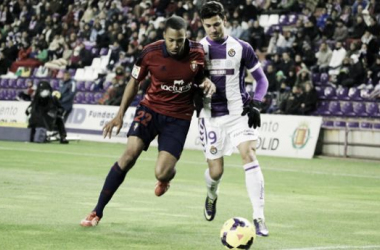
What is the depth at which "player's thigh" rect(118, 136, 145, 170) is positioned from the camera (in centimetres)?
885

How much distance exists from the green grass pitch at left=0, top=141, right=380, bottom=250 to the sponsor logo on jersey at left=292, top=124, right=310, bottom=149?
3080mm

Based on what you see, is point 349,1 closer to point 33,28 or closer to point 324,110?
point 324,110

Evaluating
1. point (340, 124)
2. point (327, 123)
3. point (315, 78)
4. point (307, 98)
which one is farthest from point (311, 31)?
point (340, 124)

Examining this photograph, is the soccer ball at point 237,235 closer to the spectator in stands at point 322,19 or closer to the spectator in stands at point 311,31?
the spectator in stands at point 311,31

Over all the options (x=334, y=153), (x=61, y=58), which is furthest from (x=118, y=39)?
(x=334, y=153)

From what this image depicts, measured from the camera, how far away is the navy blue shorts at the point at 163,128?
29.7 ft

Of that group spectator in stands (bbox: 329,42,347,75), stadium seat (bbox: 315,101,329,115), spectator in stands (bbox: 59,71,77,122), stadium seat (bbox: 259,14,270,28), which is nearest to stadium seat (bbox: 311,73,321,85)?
spectator in stands (bbox: 329,42,347,75)

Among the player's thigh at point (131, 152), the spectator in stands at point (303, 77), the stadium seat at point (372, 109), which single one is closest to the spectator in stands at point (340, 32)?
the spectator in stands at point (303, 77)

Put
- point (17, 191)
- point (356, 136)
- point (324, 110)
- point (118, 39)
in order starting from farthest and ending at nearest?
point (118, 39)
point (324, 110)
point (356, 136)
point (17, 191)

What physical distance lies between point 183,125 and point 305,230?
171 centimetres

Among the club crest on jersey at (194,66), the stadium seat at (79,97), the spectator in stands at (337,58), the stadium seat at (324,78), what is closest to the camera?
the club crest on jersey at (194,66)

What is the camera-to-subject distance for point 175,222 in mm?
9641

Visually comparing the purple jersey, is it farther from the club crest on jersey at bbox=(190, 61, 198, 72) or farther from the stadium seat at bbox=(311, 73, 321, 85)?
the stadium seat at bbox=(311, 73, 321, 85)

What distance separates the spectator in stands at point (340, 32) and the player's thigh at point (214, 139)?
56.9 ft
